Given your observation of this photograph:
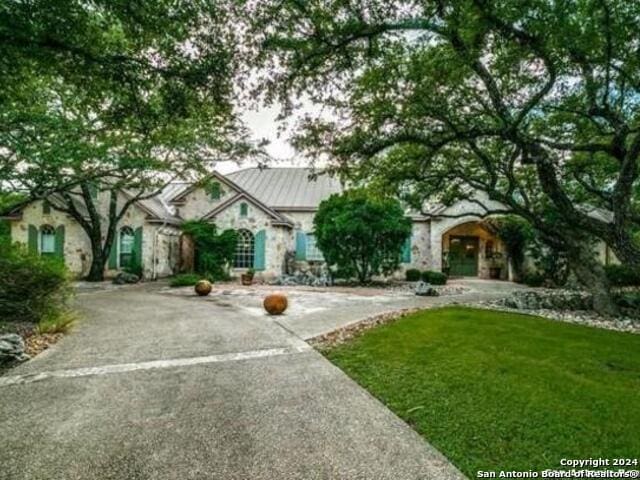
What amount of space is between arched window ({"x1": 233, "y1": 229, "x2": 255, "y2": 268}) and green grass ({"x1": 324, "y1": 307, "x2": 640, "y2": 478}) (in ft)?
43.4

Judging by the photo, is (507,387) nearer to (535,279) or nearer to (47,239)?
(535,279)

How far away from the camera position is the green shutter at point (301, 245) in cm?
2097

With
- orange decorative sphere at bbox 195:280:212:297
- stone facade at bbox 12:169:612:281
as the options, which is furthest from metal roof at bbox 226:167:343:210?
orange decorative sphere at bbox 195:280:212:297

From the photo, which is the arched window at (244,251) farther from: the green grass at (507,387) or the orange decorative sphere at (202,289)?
the green grass at (507,387)

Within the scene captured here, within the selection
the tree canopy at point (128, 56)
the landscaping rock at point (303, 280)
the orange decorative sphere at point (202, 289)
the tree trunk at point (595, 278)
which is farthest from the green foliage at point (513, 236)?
the tree canopy at point (128, 56)

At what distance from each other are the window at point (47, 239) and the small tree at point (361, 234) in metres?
13.9

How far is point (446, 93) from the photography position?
823 centimetres

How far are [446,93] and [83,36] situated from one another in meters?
6.97

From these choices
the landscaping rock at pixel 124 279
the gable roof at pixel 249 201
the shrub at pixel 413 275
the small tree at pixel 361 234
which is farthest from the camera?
the shrub at pixel 413 275

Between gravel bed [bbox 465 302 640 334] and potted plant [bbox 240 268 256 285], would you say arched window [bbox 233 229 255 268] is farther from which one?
gravel bed [bbox 465 302 640 334]

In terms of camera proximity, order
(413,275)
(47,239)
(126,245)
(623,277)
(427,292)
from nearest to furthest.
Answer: (427,292), (623,277), (47,239), (126,245), (413,275)

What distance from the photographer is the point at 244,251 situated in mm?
19484

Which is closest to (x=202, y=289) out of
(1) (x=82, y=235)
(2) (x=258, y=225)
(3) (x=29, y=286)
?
(3) (x=29, y=286)

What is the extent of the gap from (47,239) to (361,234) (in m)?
16.4
